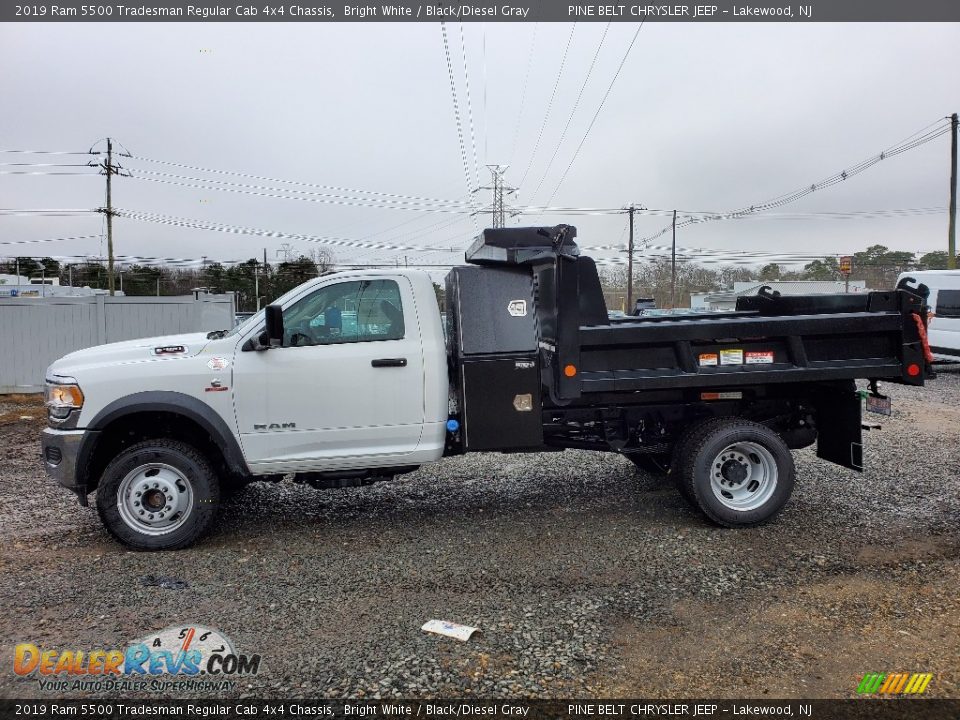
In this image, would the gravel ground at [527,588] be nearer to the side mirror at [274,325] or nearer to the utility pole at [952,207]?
the side mirror at [274,325]

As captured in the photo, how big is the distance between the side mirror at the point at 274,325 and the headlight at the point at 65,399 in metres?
1.48

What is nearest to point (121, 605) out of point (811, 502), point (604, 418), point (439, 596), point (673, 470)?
point (439, 596)

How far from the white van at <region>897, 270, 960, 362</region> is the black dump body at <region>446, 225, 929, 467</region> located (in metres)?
12.2

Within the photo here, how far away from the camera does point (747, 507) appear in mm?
5738

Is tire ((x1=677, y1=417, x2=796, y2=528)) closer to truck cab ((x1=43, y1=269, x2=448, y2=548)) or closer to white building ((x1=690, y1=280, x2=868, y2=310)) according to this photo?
truck cab ((x1=43, y1=269, x2=448, y2=548))

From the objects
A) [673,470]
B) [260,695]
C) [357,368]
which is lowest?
[260,695]

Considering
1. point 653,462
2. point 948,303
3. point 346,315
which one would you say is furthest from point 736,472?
point 948,303

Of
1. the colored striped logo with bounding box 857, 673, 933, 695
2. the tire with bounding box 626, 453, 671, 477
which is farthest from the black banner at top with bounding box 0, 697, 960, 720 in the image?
the tire with bounding box 626, 453, 671, 477

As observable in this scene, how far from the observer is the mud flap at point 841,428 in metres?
5.98

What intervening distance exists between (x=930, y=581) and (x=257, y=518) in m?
5.35

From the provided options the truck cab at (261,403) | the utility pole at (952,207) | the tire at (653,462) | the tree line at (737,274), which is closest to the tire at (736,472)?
the tire at (653,462)

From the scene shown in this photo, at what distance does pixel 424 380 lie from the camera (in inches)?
219

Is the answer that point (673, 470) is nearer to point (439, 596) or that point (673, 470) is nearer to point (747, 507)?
point (747, 507)

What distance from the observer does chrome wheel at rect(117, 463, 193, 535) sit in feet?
17.5
